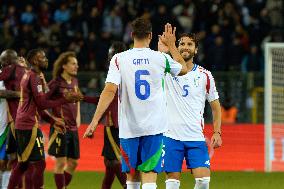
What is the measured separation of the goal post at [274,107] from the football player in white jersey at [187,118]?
8041 millimetres

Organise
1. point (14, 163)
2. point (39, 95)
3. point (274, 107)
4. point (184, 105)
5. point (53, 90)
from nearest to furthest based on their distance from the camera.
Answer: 1. point (184, 105)
2. point (39, 95)
3. point (53, 90)
4. point (14, 163)
5. point (274, 107)

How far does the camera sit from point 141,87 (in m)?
10.3

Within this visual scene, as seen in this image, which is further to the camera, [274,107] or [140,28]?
[274,107]

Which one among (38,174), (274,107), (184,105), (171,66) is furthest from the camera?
(274,107)

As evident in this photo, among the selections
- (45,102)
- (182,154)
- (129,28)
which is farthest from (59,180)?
(129,28)

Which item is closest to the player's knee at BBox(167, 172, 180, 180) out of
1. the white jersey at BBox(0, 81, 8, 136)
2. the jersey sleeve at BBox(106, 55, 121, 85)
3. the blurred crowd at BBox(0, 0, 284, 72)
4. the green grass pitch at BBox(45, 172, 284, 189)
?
the jersey sleeve at BBox(106, 55, 121, 85)

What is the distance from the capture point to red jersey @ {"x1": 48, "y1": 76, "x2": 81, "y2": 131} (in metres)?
13.5

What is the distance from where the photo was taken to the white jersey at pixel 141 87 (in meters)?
10.3

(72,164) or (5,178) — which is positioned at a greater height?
(72,164)

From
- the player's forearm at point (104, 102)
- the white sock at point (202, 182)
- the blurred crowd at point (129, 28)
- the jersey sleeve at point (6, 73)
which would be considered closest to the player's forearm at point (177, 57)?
the player's forearm at point (104, 102)

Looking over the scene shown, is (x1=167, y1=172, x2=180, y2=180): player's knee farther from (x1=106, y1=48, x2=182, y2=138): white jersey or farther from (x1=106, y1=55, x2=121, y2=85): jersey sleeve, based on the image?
(x1=106, y1=55, x2=121, y2=85): jersey sleeve

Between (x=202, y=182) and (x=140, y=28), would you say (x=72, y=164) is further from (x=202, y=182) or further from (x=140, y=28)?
(x=140, y=28)

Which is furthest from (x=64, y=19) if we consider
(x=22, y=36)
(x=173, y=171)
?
(x=173, y=171)

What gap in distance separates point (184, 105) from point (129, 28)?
39.5ft
